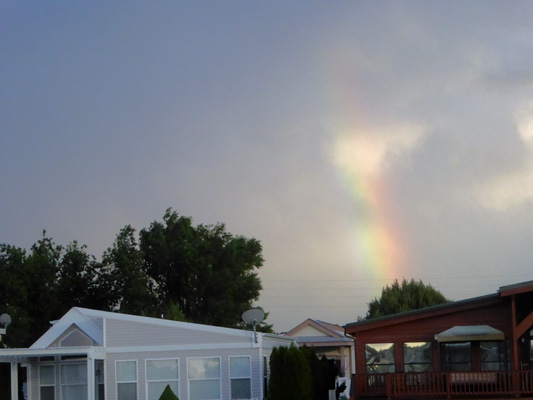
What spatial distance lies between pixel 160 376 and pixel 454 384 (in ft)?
34.5

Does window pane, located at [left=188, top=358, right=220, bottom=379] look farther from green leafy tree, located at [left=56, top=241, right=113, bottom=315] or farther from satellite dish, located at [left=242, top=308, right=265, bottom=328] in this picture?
green leafy tree, located at [left=56, top=241, right=113, bottom=315]

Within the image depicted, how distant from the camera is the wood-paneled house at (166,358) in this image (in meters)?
31.5

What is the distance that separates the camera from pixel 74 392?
33156 millimetres

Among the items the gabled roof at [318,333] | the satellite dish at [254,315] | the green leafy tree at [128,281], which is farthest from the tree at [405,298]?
the satellite dish at [254,315]

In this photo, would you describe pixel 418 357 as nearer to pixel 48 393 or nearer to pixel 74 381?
pixel 74 381

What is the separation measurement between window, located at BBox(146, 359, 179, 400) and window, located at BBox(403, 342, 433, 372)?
8.30 meters

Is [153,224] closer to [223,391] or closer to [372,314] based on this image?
[372,314]

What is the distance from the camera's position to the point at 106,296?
203ft

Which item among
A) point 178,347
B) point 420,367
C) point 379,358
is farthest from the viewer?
point 178,347

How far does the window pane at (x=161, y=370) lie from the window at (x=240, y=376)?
2.06m

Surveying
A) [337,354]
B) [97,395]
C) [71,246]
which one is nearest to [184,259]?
[71,246]

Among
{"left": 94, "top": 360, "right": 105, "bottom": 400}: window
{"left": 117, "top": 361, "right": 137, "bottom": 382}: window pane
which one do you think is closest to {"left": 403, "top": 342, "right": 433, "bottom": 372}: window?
{"left": 117, "top": 361, "right": 137, "bottom": 382}: window pane

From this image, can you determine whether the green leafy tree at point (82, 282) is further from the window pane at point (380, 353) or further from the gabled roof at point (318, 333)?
the window pane at point (380, 353)

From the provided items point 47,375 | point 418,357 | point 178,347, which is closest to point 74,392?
point 47,375
